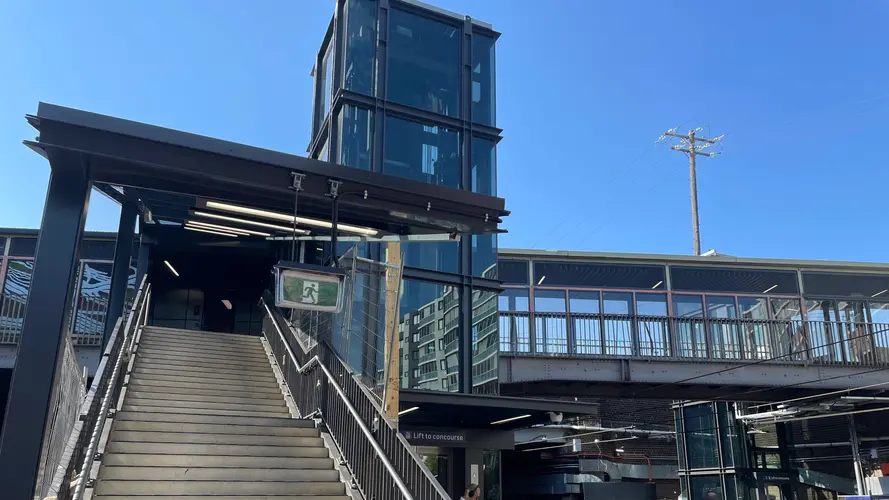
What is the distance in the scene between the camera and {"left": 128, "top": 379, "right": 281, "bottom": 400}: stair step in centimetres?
1018

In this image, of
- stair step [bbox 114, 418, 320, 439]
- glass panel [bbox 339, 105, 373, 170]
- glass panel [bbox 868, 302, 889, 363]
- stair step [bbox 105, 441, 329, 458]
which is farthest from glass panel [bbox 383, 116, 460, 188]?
glass panel [bbox 868, 302, 889, 363]

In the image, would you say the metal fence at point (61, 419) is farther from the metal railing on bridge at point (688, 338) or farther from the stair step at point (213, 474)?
the metal railing on bridge at point (688, 338)

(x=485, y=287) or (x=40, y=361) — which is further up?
(x=485, y=287)

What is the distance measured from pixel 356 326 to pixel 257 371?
12.1 feet

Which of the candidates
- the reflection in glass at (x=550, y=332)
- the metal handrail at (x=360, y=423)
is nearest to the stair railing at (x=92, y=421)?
the metal handrail at (x=360, y=423)

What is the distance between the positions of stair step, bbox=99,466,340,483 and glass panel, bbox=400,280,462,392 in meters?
6.05

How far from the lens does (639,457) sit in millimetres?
28703

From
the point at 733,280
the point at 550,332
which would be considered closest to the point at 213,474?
the point at 550,332

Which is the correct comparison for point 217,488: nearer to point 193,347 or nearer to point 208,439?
point 208,439

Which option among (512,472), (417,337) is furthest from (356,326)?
(512,472)

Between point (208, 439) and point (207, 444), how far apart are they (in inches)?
7.3

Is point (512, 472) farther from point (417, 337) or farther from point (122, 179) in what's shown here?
point (122, 179)

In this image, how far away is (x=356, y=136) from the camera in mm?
15203

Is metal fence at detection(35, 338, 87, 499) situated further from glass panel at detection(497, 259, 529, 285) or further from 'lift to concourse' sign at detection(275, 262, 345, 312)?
glass panel at detection(497, 259, 529, 285)
